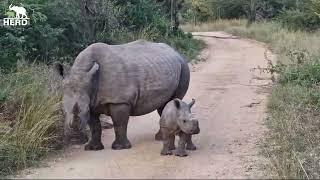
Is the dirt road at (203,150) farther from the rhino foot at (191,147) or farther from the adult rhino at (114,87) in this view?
the adult rhino at (114,87)

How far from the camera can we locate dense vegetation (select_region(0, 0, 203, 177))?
25.6 feet

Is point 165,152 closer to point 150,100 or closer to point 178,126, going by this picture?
point 178,126

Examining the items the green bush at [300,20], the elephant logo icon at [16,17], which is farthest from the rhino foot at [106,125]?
the green bush at [300,20]

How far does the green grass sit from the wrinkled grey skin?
64.3 inches

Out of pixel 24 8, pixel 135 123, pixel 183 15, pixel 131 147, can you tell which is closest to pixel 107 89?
pixel 131 147

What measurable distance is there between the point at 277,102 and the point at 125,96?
406 cm


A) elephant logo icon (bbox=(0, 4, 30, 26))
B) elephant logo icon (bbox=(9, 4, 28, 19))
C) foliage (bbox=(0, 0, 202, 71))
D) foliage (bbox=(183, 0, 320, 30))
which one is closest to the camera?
foliage (bbox=(0, 0, 202, 71))

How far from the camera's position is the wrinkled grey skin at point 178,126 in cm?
777

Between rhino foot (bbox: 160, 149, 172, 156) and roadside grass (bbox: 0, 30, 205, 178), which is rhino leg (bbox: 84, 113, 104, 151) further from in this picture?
rhino foot (bbox: 160, 149, 172, 156)

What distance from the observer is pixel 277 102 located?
1113 centimetres

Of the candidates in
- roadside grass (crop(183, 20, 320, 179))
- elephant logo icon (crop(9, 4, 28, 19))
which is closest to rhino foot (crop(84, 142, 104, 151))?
roadside grass (crop(183, 20, 320, 179))

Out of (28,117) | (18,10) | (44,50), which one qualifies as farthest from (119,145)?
(44,50)

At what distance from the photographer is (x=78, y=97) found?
7.82 m

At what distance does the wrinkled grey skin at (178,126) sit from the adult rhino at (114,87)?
2.09ft
